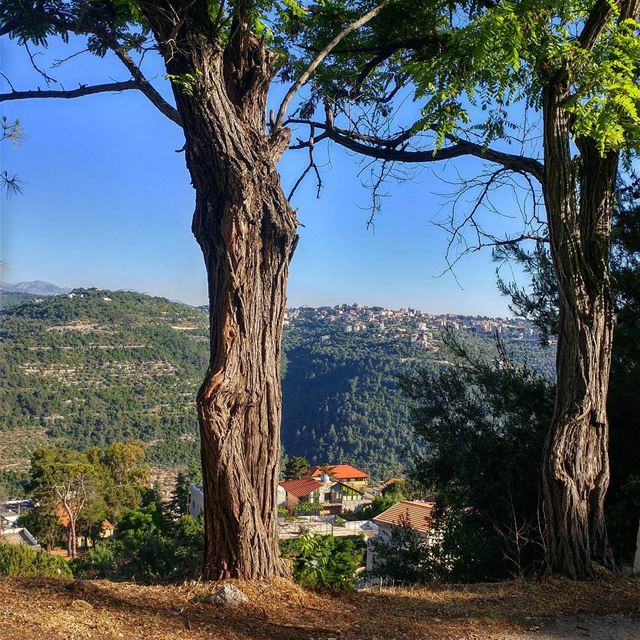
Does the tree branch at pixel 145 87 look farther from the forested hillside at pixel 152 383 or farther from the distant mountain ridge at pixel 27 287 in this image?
the forested hillside at pixel 152 383

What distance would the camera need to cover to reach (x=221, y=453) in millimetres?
3432

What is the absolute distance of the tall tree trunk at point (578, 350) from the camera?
14.4 ft

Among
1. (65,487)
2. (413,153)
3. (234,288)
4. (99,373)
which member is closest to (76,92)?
(234,288)

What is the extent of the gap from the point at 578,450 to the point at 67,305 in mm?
65166

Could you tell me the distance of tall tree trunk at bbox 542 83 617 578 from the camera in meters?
4.40

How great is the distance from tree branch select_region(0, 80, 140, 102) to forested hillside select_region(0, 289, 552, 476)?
4139 centimetres

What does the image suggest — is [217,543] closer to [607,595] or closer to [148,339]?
[607,595]

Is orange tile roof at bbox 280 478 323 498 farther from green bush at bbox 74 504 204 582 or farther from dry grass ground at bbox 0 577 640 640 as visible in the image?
dry grass ground at bbox 0 577 640 640

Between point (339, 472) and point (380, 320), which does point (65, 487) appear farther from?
point (380, 320)

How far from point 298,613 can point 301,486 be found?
3611cm

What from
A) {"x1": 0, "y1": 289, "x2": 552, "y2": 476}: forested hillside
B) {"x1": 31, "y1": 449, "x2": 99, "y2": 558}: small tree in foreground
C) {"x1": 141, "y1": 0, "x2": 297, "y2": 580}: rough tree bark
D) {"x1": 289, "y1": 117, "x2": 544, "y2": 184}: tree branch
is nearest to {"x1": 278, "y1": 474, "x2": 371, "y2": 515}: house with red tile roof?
{"x1": 0, "y1": 289, "x2": 552, "y2": 476}: forested hillside

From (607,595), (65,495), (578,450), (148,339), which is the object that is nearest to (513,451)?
(578,450)

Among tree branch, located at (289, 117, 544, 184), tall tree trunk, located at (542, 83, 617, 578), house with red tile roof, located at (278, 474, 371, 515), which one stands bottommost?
house with red tile roof, located at (278, 474, 371, 515)

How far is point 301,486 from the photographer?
125 feet
